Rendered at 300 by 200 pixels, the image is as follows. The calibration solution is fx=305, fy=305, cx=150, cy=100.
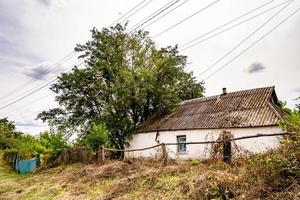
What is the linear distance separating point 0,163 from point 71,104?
9.31 meters

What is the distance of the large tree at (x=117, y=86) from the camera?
84.8 ft

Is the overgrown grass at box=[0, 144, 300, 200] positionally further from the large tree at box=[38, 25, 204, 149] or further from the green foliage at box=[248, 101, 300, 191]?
the large tree at box=[38, 25, 204, 149]

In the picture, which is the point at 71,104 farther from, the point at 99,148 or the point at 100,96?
the point at 99,148

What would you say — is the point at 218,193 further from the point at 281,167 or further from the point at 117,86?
the point at 117,86

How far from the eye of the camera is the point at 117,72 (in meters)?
26.3

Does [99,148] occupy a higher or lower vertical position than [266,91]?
lower

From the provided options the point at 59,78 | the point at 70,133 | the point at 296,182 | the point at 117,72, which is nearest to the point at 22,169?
the point at 70,133

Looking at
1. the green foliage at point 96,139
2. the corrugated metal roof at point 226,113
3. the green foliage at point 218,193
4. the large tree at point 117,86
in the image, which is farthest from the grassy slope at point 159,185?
the large tree at point 117,86

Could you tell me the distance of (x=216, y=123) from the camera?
20406 millimetres

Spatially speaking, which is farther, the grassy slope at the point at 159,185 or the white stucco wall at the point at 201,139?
the white stucco wall at the point at 201,139

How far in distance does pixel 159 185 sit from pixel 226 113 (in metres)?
13.5

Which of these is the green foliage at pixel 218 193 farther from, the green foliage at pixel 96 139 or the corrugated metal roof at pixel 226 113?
the green foliage at pixel 96 139

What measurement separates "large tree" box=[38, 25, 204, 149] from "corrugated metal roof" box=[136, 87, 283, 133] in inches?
79.4

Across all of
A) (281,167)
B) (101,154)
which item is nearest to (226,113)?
(101,154)
